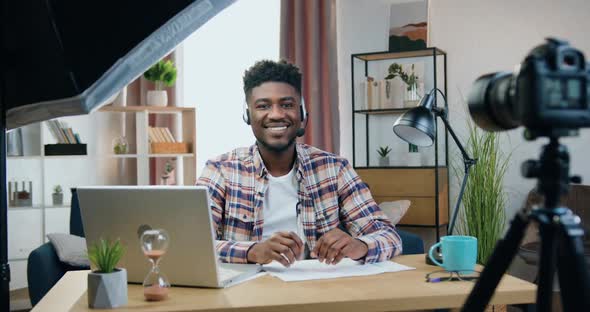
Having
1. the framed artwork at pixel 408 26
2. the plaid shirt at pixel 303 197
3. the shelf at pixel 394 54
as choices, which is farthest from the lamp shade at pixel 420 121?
the framed artwork at pixel 408 26

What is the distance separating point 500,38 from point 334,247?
3233 millimetres

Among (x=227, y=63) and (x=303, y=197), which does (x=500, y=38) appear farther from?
(x=303, y=197)

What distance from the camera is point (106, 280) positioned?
135 cm

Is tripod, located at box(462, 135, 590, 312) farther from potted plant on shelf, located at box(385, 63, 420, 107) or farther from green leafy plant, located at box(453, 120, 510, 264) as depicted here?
potted plant on shelf, located at box(385, 63, 420, 107)

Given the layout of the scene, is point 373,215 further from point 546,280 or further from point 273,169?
point 546,280

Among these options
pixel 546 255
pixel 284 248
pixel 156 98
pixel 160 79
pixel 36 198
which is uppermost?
pixel 160 79

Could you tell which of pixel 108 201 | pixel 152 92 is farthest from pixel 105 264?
pixel 152 92

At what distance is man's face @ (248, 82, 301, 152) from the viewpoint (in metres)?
2.28

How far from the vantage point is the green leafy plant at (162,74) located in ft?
15.0

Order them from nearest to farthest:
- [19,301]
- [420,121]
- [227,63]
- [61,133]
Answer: [420,121], [19,301], [61,133], [227,63]

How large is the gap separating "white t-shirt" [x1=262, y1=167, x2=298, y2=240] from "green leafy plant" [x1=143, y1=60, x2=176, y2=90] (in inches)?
98.1

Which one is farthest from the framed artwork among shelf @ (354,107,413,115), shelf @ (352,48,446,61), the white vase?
shelf @ (354,107,413,115)

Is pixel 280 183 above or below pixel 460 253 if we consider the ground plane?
above

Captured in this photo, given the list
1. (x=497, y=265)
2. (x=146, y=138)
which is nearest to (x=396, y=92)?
(x=146, y=138)
